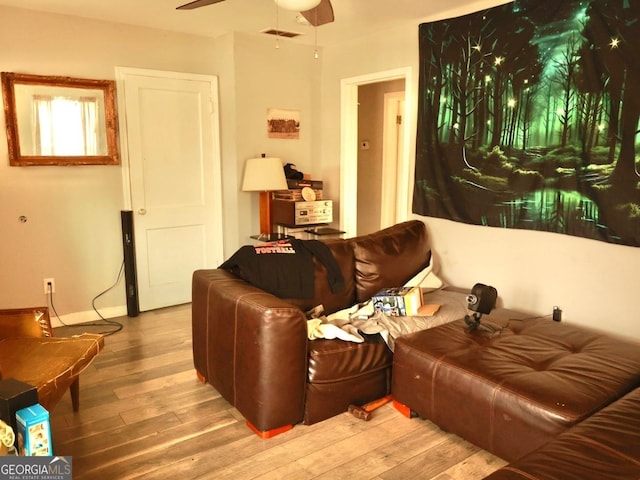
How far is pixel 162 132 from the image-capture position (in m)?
4.19

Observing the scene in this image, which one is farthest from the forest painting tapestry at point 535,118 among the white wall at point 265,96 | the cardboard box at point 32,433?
the cardboard box at point 32,433

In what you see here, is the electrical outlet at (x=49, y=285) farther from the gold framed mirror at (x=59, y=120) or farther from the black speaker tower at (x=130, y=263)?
the gold framed mirror at (x=59, y=120)

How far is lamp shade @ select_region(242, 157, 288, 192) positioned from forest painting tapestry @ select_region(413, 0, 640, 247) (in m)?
1.18

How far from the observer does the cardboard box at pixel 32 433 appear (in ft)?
4.93

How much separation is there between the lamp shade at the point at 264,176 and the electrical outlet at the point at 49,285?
5.49ft

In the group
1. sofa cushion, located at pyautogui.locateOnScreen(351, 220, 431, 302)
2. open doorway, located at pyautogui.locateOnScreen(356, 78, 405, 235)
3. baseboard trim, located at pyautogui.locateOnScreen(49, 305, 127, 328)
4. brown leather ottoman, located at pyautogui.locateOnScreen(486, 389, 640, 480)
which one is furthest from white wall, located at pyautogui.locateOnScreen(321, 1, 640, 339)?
baseboard trim, located at pyautogui.locateOnScreen(49, 305, 127, 328)

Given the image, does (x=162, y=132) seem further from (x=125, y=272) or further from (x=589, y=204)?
(x=589, y=204)

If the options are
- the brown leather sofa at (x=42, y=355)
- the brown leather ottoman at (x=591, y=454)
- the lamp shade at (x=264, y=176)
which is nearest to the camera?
the brown leather ottoman at (x=591, y=454)

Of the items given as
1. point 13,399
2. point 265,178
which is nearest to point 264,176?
point 265,178

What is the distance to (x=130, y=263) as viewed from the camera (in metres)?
4.12

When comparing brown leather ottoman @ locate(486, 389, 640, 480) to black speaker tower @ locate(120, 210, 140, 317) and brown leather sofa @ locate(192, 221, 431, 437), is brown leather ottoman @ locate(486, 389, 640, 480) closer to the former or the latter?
brown leather sofa @ locate(192, 221, 431, 437)

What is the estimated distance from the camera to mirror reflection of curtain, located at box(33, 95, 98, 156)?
3.64m

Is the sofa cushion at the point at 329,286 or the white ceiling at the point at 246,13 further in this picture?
the white ceiling at the point at 246,13

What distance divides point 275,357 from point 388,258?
4.06 ft
